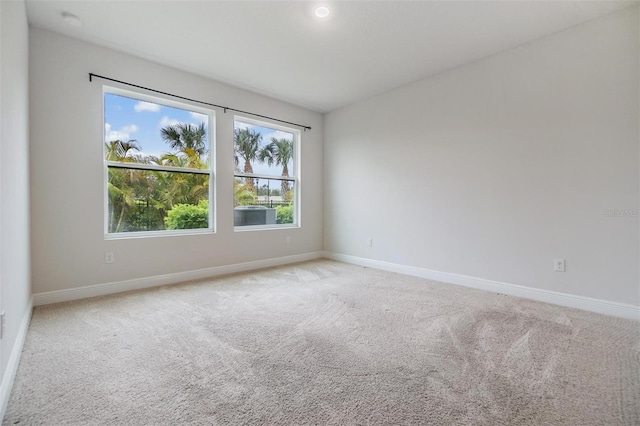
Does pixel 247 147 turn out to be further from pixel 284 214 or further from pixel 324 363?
pixel 324 363

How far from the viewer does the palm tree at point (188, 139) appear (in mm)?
3629

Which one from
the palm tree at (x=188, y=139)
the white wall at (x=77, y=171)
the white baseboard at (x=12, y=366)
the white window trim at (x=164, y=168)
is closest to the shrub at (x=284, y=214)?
the white window trim at (x=164, y=168)

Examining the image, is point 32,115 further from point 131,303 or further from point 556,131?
point 556,131

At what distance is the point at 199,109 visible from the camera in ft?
12.6

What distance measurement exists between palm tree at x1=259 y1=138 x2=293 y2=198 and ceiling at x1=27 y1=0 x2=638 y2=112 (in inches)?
46.5

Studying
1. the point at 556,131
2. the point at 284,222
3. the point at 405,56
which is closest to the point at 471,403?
the point at 556,131

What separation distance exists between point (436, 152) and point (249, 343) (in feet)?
10.2

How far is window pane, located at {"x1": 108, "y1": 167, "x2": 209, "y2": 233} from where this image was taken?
10.7 feet

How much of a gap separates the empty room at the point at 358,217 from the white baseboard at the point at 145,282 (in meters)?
0.02

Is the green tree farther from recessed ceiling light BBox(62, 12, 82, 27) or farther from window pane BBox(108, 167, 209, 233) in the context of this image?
recessed ceiling light BBox(62, 12, 82, 27)

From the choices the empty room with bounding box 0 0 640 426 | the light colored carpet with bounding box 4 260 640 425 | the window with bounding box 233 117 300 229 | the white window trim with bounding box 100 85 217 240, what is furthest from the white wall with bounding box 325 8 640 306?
the white window trim with bounding box 100 85 217 240

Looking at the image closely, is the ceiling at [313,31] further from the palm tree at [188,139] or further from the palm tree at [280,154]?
the palm tree at [280,154]

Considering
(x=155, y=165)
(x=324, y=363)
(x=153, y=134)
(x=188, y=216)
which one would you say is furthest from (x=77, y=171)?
(x=324, y=363)

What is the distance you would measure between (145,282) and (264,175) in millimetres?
2163
